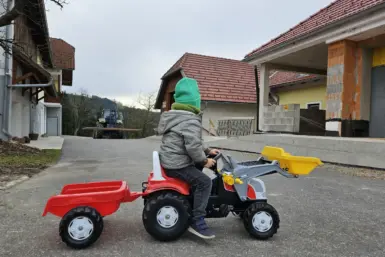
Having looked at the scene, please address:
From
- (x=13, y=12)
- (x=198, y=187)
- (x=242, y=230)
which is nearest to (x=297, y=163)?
(x=242, y=230)

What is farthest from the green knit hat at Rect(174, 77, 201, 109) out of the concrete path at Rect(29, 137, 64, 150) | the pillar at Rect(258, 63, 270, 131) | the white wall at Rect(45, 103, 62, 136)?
the white wall at Rect(45, 103, 62, 136)

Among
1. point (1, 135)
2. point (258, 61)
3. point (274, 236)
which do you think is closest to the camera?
point (274, 236)

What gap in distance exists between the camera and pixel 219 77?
2256 centimetres

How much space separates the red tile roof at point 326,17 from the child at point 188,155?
24.3ft

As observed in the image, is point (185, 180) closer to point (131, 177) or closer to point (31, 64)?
point (131, 177)

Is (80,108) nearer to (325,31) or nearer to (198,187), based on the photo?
(325,31)

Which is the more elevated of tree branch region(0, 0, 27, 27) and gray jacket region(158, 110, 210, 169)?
tree branch region(0, 0, 27, 27)

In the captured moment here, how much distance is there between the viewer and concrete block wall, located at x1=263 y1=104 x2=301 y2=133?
1150 cm

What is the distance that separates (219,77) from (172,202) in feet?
65.4

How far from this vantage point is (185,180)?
10.7 feet

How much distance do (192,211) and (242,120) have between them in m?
14.2

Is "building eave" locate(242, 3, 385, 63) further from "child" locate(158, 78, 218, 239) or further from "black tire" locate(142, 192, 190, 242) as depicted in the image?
"black tire" locate(142, 192, 190, 242)

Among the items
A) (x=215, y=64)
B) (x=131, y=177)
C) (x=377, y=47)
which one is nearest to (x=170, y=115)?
(x=131, y=177)

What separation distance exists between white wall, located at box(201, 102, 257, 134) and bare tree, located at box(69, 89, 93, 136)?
28471 mm
